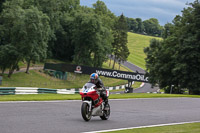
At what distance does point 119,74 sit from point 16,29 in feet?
56.0

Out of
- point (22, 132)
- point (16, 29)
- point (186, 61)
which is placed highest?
point (16, 29)

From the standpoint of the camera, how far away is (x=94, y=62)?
77938 mm

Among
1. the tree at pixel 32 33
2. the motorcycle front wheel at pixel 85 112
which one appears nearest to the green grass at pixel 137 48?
the tree at pixel 32 33

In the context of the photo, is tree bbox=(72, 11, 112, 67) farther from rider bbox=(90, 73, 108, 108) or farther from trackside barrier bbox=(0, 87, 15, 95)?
rider bbox=(90, 73, 108, 108)

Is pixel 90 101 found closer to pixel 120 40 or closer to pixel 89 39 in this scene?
pixel 89 39

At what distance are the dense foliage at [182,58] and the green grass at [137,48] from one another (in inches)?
2466

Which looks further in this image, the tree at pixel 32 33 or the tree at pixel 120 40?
the tree at pixel 120 40

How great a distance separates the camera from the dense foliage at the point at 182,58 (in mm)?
42469

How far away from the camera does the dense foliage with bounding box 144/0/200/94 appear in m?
42.5

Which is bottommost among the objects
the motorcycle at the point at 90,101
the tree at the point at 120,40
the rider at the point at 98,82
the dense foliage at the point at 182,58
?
the motorcycle at the point at 90,101

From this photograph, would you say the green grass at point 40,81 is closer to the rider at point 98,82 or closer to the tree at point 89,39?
the tree at point 89,39

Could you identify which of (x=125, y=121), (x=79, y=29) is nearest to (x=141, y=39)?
(x=79, y=29)

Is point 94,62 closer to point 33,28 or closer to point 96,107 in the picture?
point 33,28

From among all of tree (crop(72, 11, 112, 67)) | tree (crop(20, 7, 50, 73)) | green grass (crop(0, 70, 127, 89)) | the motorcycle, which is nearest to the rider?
the motorcycle
